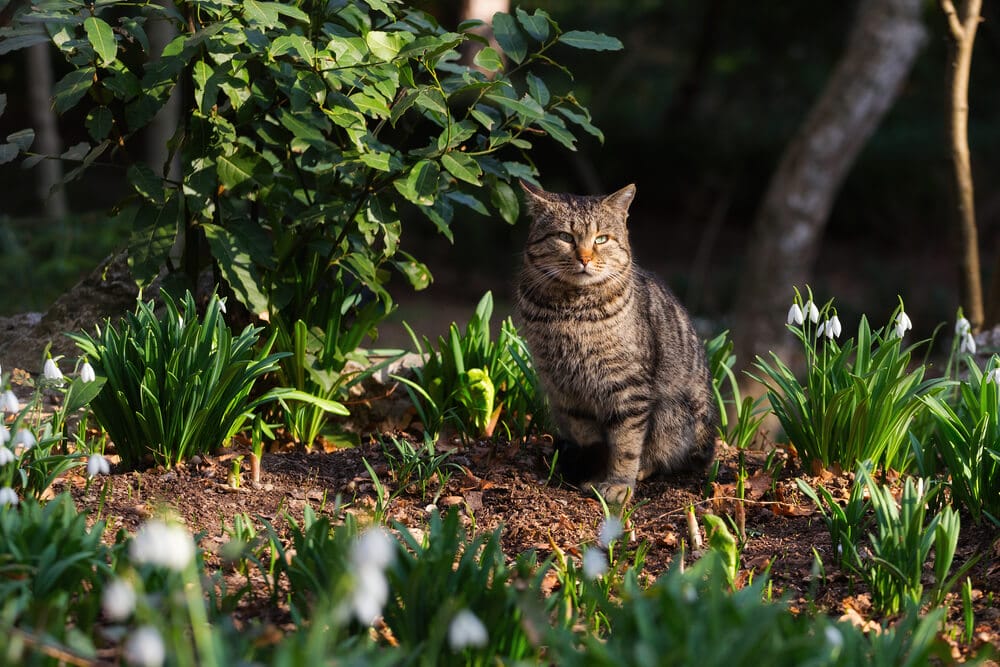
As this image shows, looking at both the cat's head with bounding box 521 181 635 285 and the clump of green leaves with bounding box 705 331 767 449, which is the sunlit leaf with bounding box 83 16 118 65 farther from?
the clump of green leaves with bounding box 705 331 767 449

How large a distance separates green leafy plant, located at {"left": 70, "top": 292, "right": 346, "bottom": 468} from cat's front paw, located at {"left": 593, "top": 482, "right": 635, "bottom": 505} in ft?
4.24

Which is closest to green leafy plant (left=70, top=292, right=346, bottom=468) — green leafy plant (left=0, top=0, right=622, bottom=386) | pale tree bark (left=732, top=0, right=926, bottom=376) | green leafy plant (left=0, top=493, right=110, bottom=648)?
green leafy plant (left=0, top=0, right=622, bottom=386)

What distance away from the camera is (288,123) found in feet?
12.4

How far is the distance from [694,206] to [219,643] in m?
14.1

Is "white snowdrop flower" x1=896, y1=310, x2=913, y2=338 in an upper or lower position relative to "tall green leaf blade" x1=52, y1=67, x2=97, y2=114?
lower

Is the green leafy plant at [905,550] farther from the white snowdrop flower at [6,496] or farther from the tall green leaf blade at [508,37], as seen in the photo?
the white snowdrop flower at [6,496]

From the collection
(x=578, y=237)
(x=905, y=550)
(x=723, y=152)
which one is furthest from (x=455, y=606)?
(x=723, y=152)

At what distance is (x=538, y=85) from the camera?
3.94 meters

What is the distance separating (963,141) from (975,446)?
291 centimetres

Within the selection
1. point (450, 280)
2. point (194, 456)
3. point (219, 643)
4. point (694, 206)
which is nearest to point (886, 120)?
point (694, 206)

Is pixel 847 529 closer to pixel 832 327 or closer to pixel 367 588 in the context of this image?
pixel 832 327

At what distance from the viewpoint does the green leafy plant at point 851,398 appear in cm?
380

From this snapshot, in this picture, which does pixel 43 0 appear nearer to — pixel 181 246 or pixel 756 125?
pixel 181 246

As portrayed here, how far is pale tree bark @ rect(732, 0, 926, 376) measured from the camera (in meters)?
7.57
